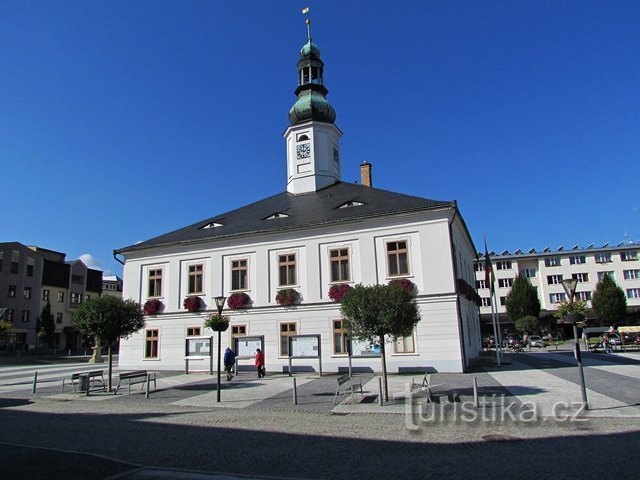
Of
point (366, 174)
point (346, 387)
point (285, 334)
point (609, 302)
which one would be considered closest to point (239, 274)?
point (285, 334)

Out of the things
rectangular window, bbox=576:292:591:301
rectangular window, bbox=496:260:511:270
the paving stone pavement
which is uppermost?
rectangular window, bbox=496:260:511:270

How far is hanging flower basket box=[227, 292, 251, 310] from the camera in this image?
26984 millimetres

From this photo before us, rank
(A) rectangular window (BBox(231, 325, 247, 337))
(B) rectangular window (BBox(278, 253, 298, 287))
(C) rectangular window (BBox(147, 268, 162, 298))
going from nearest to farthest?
(B) rectangular window (BBox(278, 253, 298, 287)) < (A) rectangular window (BBox(231, 325, 247, 337)) < (C) rectangular window (BBox(147, 268, 162, 298))

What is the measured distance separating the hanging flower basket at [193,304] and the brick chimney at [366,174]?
16224 millimetres

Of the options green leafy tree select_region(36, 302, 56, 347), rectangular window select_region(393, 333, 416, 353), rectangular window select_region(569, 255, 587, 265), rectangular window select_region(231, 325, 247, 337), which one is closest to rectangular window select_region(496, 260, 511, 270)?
rectangular window select_region(569, 255, 587, 265)

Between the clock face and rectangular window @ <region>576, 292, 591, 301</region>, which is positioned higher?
the clock face

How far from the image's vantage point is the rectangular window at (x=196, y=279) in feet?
94.7

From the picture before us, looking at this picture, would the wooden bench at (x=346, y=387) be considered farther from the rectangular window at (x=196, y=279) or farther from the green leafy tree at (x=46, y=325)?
the green leafy tree at (x=46, y=325)

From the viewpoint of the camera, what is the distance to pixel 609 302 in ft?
201

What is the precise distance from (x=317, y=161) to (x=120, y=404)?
22868 millimetres

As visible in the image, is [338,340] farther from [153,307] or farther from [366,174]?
[366,174]

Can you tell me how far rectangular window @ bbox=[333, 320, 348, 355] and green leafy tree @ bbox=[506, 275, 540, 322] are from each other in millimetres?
46687

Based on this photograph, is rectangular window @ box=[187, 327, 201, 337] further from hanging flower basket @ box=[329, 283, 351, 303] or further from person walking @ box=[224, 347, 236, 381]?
hanging flower basket @ box=[329, 283, 351, 303]

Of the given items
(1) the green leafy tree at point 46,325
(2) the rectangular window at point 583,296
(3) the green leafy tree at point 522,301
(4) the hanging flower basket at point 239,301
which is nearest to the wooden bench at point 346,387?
(4) the hanging flower basket at point 239,301
